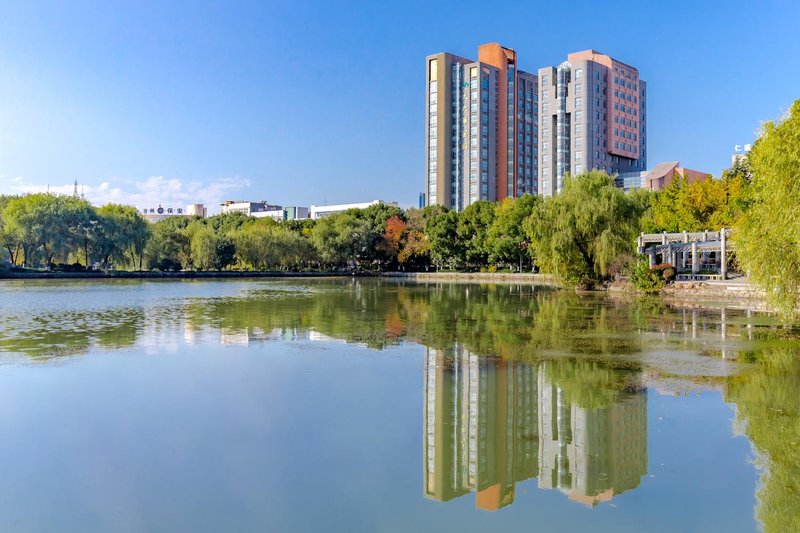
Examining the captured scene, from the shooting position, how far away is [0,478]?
5.93 m

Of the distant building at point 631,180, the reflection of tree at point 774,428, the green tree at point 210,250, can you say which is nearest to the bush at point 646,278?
the reflection of tree at point 774,428

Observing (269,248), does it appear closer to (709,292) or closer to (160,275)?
(160,275)

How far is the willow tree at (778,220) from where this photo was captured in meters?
14.6

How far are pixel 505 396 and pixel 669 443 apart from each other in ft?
8.40

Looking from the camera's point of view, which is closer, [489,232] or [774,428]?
[774,428]

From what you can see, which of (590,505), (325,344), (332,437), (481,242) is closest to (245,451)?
(332,437)

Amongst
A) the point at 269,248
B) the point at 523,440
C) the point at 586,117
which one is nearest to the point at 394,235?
the point at 269,248

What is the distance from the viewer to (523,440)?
7273 mm

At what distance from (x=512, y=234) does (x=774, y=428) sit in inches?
2039

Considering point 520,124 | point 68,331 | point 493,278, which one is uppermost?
point 520,124

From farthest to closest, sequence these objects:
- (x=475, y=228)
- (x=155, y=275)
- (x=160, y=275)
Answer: (x=475, y=228)
(x=160, y=275)
(x=155, y=275)

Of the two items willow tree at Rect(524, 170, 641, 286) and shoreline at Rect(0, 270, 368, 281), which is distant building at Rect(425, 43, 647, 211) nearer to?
shoreline at Rect(0, 270, 368, 281)

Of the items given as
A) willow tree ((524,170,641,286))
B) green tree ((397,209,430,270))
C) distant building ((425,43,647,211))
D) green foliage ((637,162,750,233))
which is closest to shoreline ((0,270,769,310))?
willow tree ((524,170,641,286))

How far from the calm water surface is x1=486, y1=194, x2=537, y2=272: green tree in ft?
143
